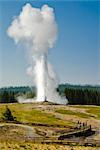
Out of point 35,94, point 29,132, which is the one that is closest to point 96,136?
point 29,132

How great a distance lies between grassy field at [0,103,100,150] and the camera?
41.7m

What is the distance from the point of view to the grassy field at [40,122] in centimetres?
4169

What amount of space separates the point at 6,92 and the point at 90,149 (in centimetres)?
6471

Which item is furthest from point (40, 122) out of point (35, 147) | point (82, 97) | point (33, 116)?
point (82, 97)

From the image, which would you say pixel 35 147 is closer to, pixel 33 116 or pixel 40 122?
pixel 40 122

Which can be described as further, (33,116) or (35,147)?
(33,116)

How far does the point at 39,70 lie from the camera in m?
105

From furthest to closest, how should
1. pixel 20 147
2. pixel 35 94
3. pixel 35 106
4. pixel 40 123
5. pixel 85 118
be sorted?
pixel 35 94 → pixel 35 106 → pixel 85 118 → pixel 40 123 → pixel 20 147

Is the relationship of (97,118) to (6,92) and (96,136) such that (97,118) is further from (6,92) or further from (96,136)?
(6,92)

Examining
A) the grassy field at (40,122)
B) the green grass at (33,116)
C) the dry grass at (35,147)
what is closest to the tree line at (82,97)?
the grassy field at (40,122)

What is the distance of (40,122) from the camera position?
62219mm

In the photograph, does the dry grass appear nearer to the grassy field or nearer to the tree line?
the grassy field

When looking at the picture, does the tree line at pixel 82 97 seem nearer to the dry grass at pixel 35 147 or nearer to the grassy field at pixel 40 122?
the grassy field at pixel 40 122

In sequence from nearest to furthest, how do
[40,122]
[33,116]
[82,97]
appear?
[40,122] < [33,116] < [82,97]
